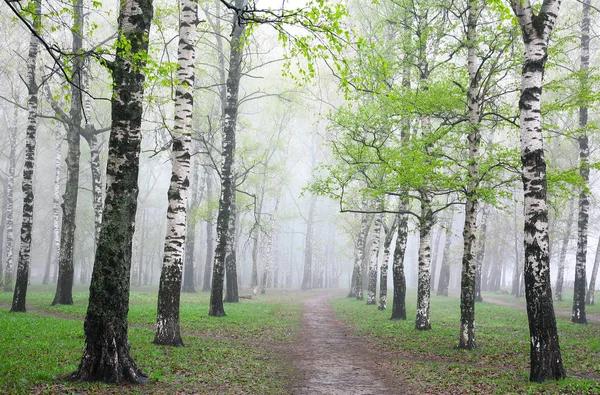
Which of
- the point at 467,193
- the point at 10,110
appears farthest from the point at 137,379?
the point at 10,110

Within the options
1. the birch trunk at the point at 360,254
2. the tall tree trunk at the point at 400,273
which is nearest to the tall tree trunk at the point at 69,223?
the tall tree trunk at the point at 400,273

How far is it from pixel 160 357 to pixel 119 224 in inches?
143

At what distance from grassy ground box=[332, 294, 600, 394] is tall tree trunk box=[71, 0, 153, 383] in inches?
232

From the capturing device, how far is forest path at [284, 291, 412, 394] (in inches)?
336

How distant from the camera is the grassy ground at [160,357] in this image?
6.62 metres

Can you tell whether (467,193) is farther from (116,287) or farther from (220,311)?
(220,311)

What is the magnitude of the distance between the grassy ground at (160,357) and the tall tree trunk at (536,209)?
5.25 meters

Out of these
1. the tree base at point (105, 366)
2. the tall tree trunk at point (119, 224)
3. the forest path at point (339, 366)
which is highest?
the tall tree trunk at point (119, 224)

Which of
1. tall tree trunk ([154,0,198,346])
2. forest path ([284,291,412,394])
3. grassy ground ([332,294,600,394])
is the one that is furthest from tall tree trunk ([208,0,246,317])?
grassy ground ([332,294,600,394])

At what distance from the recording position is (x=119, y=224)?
7.04m

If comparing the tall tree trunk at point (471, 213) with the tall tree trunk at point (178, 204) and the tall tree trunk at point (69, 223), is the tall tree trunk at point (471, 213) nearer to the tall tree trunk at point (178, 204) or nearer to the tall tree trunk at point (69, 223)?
the tall tree trunk at point (178, 204)

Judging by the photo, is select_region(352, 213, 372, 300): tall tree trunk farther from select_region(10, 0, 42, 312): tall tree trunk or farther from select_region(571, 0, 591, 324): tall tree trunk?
select_region(10, 0, 42, 312): tall tree trunk

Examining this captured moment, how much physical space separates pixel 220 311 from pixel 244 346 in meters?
5.35

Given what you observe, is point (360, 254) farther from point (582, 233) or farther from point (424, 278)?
point (424, 278)
